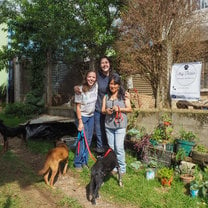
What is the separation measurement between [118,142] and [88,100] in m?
0.91

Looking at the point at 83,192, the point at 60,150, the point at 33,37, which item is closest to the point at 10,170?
the point at 60,150

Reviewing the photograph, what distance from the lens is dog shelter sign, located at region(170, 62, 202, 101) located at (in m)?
4.83

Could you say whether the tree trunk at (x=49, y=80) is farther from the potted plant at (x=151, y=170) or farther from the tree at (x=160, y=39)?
the potted plant at (x=151, y=170)

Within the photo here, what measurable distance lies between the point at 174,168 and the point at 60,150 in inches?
84.1

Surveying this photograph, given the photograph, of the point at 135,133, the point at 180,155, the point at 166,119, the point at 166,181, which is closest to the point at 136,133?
the point at 135,133

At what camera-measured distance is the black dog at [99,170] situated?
3379 mm

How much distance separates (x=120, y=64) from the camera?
23.6ft

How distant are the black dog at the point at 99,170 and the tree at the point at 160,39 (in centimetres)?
230

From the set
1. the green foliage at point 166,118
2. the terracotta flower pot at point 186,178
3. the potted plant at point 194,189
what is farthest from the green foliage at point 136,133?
the potted plant at point 194,189

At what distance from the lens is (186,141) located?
15.0 ft

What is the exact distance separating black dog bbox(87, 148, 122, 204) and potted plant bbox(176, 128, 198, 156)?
4.90ft

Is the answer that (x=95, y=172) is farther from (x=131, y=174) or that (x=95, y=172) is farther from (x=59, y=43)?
(x=59, y=43)

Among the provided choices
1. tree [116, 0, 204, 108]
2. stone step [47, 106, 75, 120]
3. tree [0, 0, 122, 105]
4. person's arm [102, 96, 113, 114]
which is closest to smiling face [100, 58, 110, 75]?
person's arm [102, 96, 113, 114]

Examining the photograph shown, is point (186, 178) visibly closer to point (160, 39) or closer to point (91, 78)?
point (91, 78)
